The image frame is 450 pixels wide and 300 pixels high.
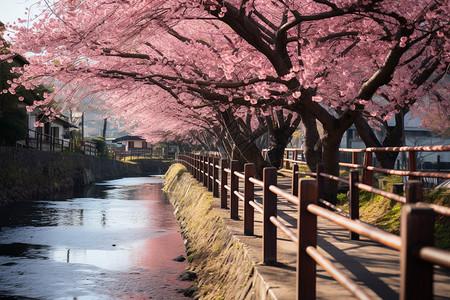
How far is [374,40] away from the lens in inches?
383

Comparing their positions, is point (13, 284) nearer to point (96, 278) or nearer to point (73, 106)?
point (96, 278)

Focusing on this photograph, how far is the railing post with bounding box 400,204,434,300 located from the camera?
189 cm

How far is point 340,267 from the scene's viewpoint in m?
5.21

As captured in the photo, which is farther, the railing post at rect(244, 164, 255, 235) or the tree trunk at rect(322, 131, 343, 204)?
the tree trunk at rect(322, 131, 343, 204)

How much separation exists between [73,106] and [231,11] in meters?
7.08

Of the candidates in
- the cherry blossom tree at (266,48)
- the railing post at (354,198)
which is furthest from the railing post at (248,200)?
the cherry blossom tree at (266,48)

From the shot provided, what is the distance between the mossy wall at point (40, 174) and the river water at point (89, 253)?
3.40 meters

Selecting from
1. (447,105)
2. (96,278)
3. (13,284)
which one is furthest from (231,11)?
(447,105)

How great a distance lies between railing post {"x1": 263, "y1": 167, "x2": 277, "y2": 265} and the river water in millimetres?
2534

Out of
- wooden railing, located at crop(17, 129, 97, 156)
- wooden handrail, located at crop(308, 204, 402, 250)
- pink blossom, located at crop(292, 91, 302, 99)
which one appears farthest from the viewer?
wooden railing, located at crop(17, 129, 97, 156)

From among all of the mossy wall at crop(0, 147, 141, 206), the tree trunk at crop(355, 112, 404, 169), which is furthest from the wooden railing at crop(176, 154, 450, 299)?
the mossy wall at crop(0, 147, 141, 206)

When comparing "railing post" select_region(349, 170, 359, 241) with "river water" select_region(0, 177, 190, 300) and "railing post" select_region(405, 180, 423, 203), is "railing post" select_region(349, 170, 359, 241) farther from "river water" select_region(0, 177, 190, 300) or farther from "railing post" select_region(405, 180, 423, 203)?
"river water" select_region(0, 177, 190, 300)

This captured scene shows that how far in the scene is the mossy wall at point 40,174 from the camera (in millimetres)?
22344

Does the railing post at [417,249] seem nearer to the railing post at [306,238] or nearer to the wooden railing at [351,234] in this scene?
the wooden railing at [351,234]
